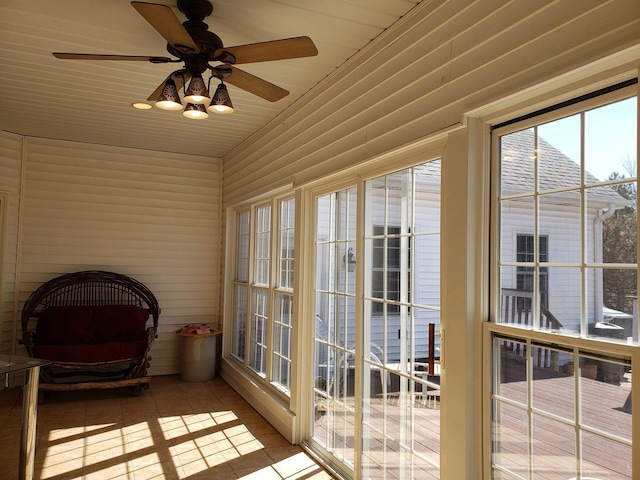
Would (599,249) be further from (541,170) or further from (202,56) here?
(202,56)

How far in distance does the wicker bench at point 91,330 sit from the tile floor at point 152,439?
0.23m

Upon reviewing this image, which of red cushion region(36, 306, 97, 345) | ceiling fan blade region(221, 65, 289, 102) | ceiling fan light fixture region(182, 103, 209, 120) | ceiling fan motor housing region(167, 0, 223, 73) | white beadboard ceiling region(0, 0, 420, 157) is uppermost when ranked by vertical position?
white beadboard ceiling region(0, 0, 420, 157)

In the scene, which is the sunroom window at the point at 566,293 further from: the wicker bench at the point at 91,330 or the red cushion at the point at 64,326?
the red cushion at the point at 64,326

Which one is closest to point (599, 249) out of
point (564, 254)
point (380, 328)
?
point (564, 254)

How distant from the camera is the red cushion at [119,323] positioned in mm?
5680

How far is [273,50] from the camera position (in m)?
2.37

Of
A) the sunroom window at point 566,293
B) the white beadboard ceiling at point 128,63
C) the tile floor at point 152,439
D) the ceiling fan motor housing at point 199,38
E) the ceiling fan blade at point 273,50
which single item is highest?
the white beadboard ceiling at point 128,63

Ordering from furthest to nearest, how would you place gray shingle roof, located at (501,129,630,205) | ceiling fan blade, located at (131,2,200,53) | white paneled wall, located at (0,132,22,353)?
white paneled wall, located at (0,132,22,353) < ceiling fan blade, located at (131,2,200,53) < gray shingle roof, located at (501,129,630,205)

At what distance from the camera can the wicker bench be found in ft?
17.0

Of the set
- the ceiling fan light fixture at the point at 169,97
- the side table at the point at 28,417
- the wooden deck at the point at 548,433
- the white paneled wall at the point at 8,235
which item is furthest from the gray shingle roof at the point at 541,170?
the white paneled wall at the point at 8,235

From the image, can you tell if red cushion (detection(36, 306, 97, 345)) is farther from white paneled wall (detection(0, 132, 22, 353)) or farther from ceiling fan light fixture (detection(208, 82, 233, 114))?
ceiling fan light fixture (detection(208, 82, 233, 114))

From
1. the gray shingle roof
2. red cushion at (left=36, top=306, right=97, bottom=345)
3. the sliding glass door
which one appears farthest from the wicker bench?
the gray shingle roof

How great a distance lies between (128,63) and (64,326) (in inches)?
→ 133

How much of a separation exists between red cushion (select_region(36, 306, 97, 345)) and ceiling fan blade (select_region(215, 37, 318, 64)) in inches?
167
